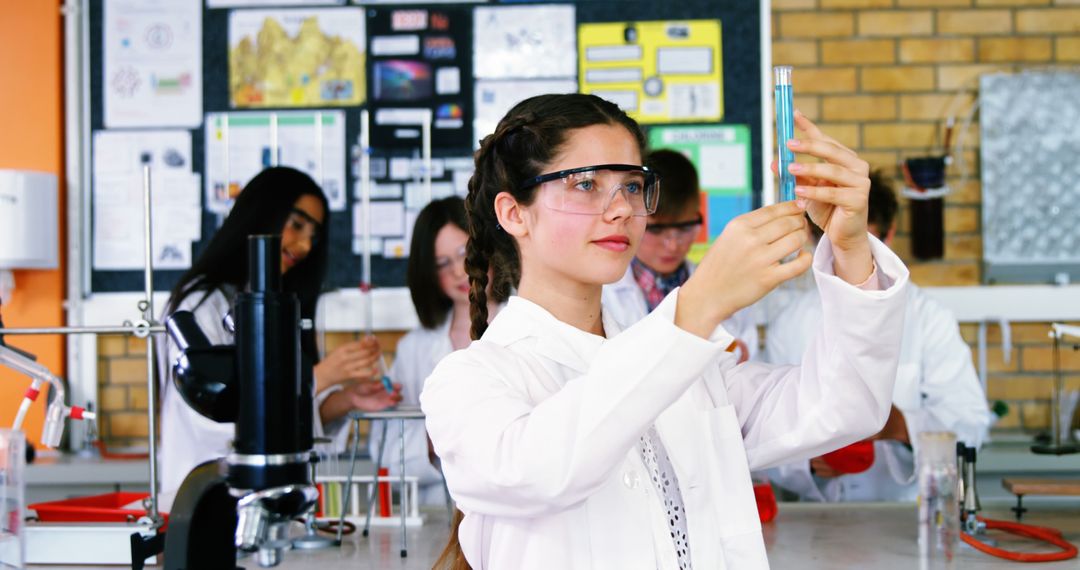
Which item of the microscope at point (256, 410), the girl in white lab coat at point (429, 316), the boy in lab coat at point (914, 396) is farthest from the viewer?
the girl in white lab coat at point (429, 316)

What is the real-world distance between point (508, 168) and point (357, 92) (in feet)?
7.81

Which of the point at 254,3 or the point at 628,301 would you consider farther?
the point at 254,3

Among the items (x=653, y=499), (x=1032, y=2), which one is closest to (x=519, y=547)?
(x=653, y=499)

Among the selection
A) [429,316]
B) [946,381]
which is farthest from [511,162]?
[946,381]

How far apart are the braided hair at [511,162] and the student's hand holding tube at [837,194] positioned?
288mm

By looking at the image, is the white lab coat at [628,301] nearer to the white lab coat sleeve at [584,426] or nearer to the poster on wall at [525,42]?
the poster on wall at [525,42]

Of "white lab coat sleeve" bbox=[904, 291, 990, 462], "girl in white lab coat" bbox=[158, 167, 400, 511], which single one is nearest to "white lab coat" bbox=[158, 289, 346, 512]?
"girl in white lab coat" bbox=[158, 167, 400, 511]

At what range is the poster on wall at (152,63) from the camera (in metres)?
3.65

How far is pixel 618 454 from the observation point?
98cm

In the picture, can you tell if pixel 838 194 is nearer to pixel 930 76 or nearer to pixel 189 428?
pixel 189 428

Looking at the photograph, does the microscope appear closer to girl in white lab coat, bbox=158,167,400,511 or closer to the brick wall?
girl in white lab coat, bbox=158,167,400,511

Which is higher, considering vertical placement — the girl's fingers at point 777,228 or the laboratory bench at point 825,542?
the girl's fingers at point 777,228

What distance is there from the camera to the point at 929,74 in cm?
353

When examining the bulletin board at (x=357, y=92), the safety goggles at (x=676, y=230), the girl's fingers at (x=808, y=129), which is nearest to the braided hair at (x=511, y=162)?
the girl's fingers at (x=808, y=129)
